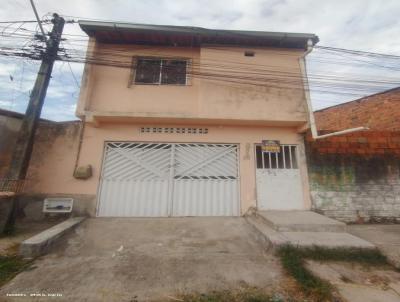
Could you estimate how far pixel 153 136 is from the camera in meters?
5.72

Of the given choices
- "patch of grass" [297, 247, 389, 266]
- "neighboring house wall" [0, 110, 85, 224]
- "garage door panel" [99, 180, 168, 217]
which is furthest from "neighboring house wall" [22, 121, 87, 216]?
"patch of grass" [297, 247, 389, 266]

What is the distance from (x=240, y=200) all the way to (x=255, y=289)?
318cm

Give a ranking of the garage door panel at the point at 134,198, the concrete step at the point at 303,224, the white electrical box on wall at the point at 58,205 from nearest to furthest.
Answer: the concrete step at the point at 303,224
the white electrical box on wall at the point at 58,205
the garage door panel at the point at 134,198

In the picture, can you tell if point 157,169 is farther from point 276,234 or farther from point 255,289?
point 255,289

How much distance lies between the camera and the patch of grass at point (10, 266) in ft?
8.66

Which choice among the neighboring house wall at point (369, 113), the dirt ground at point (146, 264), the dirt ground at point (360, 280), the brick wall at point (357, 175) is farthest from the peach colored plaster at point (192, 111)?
the neighboring house wall at point (369, 113)

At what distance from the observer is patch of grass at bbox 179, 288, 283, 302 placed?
2.19 m

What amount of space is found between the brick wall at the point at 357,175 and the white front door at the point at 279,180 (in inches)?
17.3

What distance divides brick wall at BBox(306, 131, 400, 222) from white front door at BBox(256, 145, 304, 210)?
44cm

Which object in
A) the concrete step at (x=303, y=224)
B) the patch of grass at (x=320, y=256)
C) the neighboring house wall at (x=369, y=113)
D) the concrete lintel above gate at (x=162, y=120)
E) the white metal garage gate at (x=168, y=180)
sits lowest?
the patch of grass at (x=320, y=256)

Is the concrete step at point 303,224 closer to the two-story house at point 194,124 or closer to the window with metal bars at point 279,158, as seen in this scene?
the two-story house at point 194,124

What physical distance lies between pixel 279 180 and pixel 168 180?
3.37 meters

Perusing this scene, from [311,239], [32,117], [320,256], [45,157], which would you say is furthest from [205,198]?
[32,117]

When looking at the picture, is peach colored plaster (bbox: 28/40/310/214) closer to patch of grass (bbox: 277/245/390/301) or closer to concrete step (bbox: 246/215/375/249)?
concrete step (bbox: 246/215/375/249)
